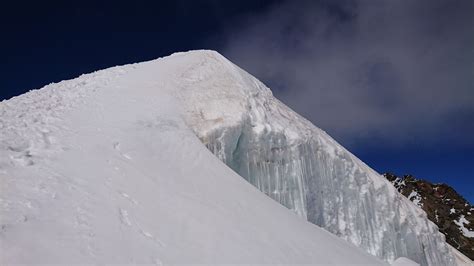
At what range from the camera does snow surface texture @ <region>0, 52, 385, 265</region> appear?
469 cm

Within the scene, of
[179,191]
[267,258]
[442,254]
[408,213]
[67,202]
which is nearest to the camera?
[67,202]

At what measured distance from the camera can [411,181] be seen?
192ft

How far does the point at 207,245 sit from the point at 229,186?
2.65 meters

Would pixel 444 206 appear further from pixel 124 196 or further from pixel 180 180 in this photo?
pixel 124 196

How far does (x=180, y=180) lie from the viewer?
7500mm

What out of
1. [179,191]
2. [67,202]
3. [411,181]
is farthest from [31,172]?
[411,181]

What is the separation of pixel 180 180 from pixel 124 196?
1549 millimetres

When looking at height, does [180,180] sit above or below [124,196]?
above

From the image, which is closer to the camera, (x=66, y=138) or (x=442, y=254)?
(x=66, y=138)

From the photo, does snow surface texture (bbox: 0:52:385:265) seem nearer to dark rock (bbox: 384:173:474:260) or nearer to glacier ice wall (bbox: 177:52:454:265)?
glacier ice wall (bbox: 177:52:454:265)

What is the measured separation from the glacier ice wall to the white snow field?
51 millimetres

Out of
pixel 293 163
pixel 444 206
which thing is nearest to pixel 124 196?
pixel 293 163

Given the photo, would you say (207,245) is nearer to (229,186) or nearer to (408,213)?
(229,186)

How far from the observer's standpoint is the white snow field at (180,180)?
16.4ft
